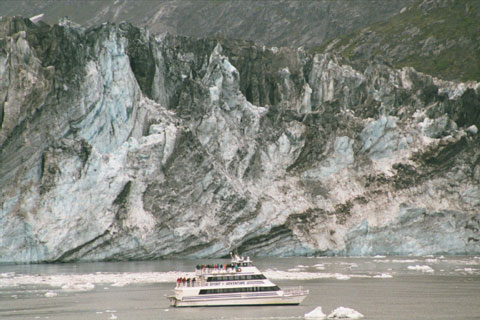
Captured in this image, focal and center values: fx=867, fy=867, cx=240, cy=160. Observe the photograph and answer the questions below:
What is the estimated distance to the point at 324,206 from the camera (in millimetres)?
76562

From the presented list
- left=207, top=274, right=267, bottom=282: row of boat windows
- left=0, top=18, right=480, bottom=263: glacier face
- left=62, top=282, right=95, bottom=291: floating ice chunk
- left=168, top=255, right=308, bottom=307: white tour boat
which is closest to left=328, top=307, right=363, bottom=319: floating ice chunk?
left=168, top=255, right=308, bottom=307: white tour boat

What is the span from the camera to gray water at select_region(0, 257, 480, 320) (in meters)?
38.7

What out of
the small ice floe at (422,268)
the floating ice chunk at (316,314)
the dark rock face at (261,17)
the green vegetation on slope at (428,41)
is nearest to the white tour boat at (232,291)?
the floating ice chunk at (316,314)

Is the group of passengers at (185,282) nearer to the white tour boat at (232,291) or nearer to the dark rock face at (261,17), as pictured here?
the white tour boat at (232,291)

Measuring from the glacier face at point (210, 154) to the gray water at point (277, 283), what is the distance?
377 centimetres

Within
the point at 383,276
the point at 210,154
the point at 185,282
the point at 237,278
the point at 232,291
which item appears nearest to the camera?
the point at 232,291

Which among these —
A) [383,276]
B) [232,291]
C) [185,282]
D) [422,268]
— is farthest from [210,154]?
[232,291]

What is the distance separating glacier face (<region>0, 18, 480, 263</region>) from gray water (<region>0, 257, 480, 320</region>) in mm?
3768

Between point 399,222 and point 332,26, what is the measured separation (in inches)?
3313

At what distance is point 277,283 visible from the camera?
160ft

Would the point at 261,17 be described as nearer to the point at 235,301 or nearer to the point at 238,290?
the point at 238,290

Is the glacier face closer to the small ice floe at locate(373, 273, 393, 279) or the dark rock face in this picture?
the small ice floe at locate(373, 273, 393, 279)

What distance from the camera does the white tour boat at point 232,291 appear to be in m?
41.1

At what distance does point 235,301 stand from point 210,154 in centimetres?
3395
